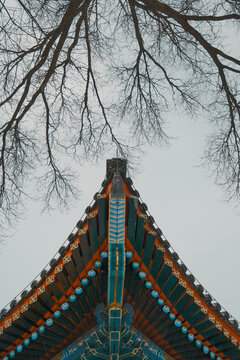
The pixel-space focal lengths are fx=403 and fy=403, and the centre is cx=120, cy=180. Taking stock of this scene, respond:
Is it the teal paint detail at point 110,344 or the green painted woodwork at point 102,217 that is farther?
the teal paint detail at point 110,344

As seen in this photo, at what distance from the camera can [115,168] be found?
19.2ft

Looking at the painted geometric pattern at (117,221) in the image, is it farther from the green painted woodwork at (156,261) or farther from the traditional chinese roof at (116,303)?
the green painted woodwork at (156,261)

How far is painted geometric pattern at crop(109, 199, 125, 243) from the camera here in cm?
488

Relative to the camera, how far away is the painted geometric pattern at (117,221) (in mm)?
4879

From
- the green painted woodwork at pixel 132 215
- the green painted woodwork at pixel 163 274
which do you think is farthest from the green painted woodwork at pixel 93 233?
the green painted woodwork at pixel 163 274

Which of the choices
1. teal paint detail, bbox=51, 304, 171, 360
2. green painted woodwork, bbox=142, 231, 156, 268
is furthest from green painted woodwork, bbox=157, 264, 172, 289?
teal paint detail, bbox=51, 304, 171, 360

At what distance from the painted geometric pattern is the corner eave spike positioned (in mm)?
725

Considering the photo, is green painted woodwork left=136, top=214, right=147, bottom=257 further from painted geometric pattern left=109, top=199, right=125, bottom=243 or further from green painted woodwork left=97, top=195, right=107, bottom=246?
green painted woodwork left=97, top=195, right=107, bottom=246

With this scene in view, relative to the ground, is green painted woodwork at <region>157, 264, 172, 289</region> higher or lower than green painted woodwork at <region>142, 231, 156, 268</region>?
lower

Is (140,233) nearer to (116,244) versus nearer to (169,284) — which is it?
(116,244)

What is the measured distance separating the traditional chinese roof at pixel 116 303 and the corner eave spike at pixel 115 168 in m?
0.02

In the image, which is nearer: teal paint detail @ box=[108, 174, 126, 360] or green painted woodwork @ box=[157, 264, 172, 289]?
teal paint detail @ box=[108, 174, 126, 360]

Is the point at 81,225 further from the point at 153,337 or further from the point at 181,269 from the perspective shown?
the point at 153,337

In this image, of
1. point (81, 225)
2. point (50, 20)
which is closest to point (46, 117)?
point (50, 20)
